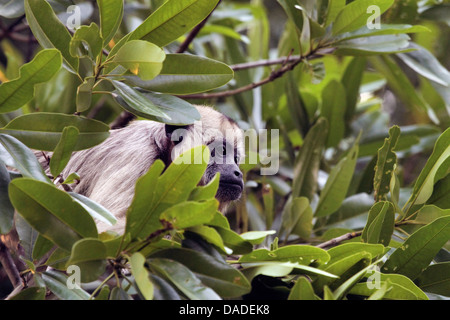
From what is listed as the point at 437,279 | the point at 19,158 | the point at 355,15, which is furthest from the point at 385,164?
the point at 19,158

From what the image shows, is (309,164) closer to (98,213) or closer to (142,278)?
(98,213)

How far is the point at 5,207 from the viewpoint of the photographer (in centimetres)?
148

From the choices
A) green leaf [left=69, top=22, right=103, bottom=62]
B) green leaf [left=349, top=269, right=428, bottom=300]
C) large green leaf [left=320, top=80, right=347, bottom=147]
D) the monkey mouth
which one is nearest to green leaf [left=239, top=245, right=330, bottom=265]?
green leaf [left=349, top=269, right=428, bottom=300]

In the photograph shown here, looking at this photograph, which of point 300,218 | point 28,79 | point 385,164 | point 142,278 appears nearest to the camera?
point 142,278

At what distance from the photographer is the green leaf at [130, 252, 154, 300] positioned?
1.21 metres

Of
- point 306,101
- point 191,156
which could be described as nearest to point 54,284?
point 191,156

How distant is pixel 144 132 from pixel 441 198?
1418 mm

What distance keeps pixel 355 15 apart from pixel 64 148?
1.28m

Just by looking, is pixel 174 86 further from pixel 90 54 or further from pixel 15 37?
pixel 15 37

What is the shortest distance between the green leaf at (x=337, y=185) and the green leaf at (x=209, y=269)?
3.95ft

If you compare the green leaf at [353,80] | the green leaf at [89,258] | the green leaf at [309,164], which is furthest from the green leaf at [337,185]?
the green leaf at [89,258]

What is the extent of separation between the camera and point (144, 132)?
8.76 ft

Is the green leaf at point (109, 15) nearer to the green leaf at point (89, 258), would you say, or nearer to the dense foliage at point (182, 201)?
the dense foliage at point (182, 201)

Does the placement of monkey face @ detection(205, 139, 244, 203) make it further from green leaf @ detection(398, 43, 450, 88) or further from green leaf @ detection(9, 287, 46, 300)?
green leaf @ detection(9, 287, 46, 300)
